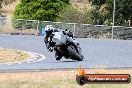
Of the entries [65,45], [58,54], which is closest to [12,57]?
[58,54]

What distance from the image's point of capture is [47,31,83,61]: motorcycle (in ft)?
63.5

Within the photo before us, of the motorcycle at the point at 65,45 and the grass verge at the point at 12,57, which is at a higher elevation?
the motorcycle at the point at 65,45

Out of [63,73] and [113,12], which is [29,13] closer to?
[113,12]

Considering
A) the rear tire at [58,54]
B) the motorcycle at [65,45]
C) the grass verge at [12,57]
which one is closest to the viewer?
the motorcycle at [65,45]

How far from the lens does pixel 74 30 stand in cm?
4806

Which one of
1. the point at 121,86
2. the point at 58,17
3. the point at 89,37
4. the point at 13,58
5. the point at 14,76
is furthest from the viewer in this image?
the point at 58,17

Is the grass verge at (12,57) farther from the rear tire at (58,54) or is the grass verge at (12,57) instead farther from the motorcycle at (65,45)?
the motorcycle at (65,45)

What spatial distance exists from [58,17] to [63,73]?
128ft

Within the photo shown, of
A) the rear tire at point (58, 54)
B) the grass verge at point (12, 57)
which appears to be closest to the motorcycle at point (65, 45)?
the rear tire at point (58, 54)

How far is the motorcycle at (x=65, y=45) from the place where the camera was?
19359mm

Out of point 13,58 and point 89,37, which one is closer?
point 13,58

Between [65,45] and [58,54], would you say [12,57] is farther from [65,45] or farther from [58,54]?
[65,45]

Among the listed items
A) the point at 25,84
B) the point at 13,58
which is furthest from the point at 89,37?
the point at 25,84

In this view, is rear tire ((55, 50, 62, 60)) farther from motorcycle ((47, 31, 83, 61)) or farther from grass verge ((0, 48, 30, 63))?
grass verge ((0, 48, 30, 63))
